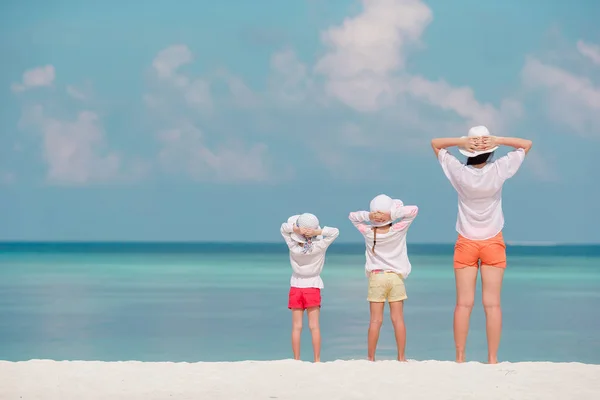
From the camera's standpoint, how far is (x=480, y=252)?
7668 mm

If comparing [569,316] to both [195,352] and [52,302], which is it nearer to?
[195,352]

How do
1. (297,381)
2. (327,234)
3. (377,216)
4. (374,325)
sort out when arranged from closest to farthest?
(297,381)
(377,216)
(374,325)
(327,234)

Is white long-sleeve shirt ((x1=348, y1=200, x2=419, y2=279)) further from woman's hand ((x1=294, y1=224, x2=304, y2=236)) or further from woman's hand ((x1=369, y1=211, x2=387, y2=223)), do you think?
woman's hand ((x1=294, y1=224, x2=304, y2=236))

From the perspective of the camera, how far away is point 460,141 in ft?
25.0

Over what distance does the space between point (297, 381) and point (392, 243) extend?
162cm

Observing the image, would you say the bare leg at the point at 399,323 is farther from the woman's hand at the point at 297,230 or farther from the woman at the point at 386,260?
the woman's hand at the point at 297,230

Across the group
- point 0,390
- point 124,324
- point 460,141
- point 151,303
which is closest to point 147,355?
point 124,324

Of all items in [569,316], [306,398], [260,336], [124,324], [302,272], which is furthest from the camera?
[569,316]

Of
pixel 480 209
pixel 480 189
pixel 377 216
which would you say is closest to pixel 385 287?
pixel 377 216

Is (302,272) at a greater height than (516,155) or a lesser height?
lesser

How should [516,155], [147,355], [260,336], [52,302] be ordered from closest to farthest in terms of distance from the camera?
[516,155]
[147,355]
[260,336]
[52,302]

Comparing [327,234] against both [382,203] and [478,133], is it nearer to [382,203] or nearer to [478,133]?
[382,203]

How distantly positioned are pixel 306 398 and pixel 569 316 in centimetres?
1108

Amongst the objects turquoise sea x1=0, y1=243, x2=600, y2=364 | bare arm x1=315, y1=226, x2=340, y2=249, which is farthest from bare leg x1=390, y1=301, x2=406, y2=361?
turquoise sea x1=0, y1=243, x2=600, y2=364
